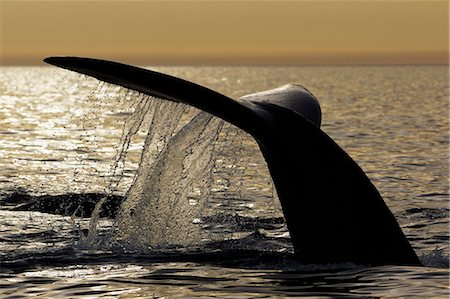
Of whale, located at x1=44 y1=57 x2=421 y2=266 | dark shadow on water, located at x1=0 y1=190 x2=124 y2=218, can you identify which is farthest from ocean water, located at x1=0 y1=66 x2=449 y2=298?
whale, located at x1=44 y1=57 x2=421 y2=266

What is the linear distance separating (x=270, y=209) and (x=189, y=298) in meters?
6.50

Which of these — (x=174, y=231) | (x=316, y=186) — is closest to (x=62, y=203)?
(x=174, y=231)

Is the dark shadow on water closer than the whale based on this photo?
No

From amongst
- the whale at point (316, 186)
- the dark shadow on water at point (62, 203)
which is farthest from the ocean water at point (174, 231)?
the whale at point (316, 186)

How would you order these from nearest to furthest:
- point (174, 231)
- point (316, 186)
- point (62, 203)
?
1. point (316, 186)
2. point (174, 231)
3. point (62, 203)

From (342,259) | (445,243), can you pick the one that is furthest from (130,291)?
(445,243)

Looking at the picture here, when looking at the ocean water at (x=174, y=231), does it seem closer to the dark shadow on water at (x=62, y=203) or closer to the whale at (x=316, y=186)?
the dark shadow on water at (x=62, y=203)

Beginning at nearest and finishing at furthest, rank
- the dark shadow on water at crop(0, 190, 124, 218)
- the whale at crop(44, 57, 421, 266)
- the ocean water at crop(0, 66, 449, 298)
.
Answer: the whale at crop(44, 57, 421, 266) → the ocean water at crop(0, 66, 449, 298) → the dark shadow on water at crop(0, 190, 124, 218)

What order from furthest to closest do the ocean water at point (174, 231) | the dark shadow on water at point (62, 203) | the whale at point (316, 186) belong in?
the dark shadow on water at point (62, 203) → the ocean water at point (174, 231) → the whale at point (316, 186)

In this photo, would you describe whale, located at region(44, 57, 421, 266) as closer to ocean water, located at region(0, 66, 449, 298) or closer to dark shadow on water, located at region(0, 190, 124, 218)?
ocean water, located at region(0, 66, 449, 298)

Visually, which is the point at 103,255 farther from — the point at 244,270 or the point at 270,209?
the point at 270,209

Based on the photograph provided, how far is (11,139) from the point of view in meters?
28.7

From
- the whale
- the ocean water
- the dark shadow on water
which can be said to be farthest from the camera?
the dark shadow on water

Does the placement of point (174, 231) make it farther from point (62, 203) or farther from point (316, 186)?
point (62, 203)
